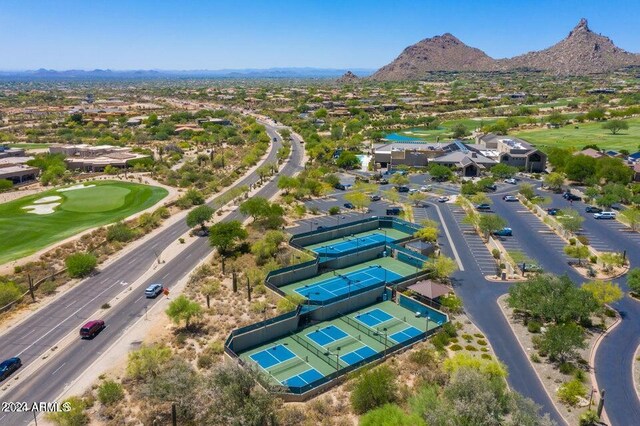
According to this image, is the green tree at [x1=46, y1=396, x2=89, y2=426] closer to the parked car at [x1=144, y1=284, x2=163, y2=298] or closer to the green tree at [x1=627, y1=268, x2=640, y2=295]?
the parked car at [x1=144, y1=284, x2=163, y2=298]

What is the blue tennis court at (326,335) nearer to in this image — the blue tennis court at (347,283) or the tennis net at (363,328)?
the tennis net at (363,328)

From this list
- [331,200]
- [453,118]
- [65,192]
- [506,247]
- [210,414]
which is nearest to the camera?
[210,414]

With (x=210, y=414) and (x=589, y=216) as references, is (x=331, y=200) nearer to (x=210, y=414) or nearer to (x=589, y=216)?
(x=589, y=216)

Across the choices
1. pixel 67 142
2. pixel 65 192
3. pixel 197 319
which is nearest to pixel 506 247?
pixel 197 319

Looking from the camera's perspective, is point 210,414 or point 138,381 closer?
point 210,414

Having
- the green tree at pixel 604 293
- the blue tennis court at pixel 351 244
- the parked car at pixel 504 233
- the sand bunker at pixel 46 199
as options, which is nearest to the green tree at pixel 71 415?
the blue tennis court at pixel 351 244

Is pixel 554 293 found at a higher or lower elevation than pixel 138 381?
higher

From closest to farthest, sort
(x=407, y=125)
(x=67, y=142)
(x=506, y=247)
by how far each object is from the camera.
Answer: (x=506, y=247), (x=67, y=142), (x=407, y=125)
